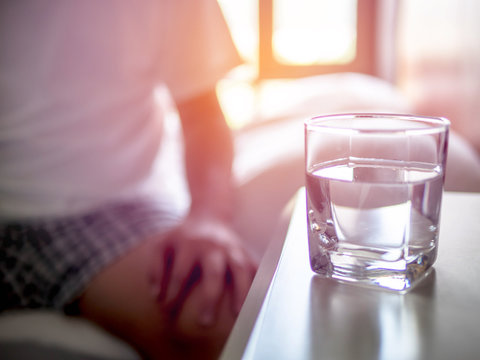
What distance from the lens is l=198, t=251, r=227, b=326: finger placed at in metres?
0.46

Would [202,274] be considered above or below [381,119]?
below

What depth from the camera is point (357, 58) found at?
303 cm

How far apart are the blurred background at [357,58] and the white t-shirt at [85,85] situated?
16 centimetres

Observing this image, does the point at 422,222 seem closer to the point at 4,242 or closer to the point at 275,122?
the point at 4,242

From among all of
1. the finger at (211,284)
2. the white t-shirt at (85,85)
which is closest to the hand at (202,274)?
the finger at (211,284)

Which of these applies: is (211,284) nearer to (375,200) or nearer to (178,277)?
(178,277)

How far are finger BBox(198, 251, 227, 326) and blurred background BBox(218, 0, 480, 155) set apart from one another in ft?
1.78

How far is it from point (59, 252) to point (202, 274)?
0.96 feet

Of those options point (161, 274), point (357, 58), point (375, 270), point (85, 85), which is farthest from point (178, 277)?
point (357, 58)

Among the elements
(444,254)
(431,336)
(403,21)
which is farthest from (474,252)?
(403,21)

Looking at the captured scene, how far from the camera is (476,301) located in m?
0.27

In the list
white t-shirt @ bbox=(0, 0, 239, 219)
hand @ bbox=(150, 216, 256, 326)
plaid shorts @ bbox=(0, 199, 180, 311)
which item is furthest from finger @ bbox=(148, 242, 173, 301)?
white t-shirt @ bbox=(0, 0, 239, 219)

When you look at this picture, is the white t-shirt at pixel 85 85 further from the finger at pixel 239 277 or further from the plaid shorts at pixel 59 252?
the finger at pixel 239 277

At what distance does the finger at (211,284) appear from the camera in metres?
0.46
